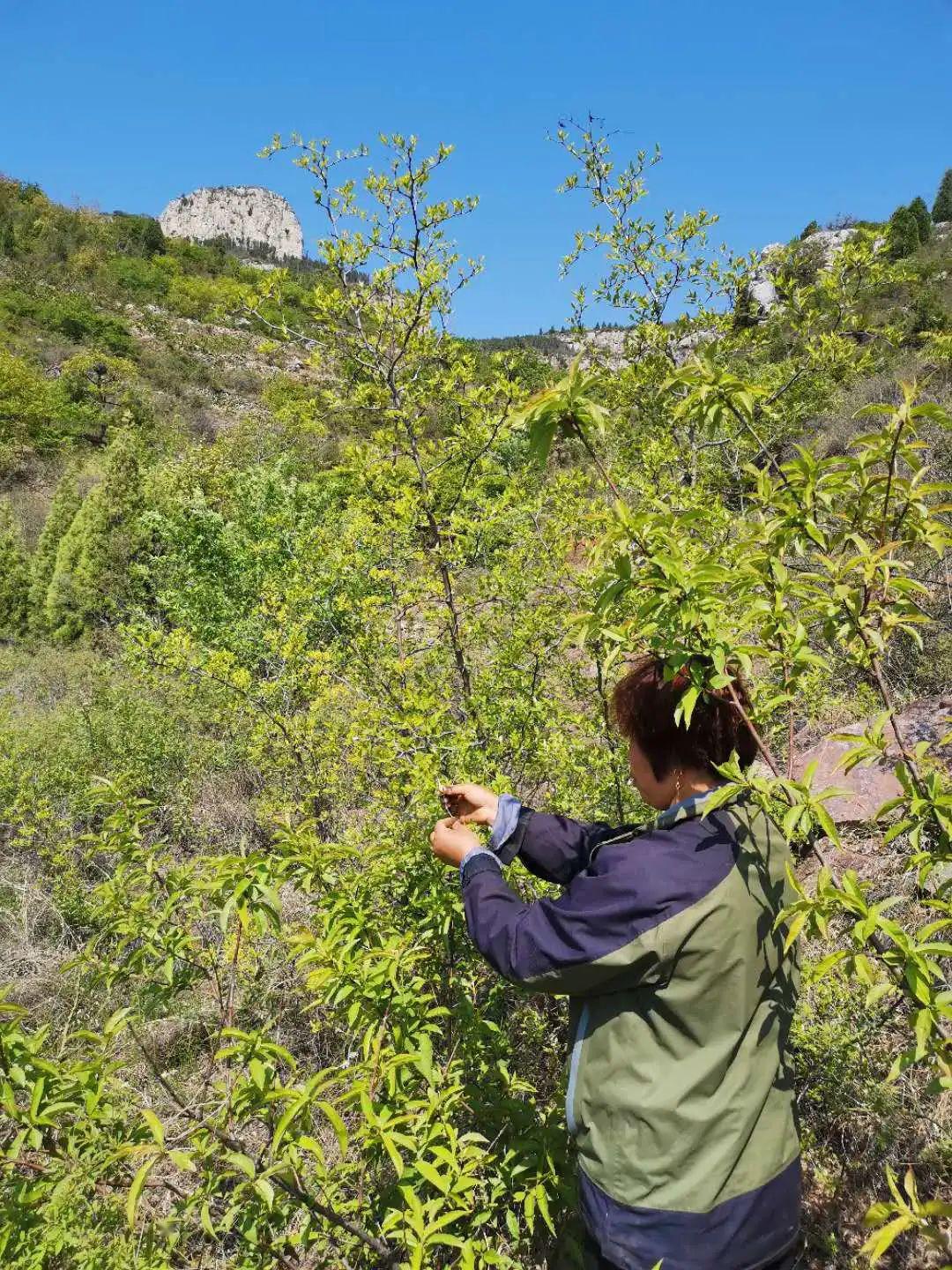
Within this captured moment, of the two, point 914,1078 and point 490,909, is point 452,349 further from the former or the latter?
point 914,1078

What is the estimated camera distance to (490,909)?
1385 millimetres

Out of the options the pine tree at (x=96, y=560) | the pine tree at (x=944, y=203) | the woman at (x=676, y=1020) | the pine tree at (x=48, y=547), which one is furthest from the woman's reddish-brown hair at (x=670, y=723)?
the pine tree at (x=944, y=203)

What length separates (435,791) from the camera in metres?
2.13

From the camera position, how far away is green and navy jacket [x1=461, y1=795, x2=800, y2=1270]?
1245 mm

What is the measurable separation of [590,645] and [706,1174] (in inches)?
80.9

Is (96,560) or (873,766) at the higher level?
(96,560)

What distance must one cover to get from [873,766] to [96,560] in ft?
42.9

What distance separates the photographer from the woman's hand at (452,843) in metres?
1.57

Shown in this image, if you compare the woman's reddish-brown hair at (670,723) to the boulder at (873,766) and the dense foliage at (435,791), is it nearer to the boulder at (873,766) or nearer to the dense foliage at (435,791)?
the dense foliage at (435,791)

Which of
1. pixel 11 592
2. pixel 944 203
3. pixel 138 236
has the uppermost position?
pixel 138 236

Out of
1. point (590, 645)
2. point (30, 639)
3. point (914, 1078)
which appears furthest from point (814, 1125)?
point (30, 639)

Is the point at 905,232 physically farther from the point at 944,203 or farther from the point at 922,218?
the point at 944,203

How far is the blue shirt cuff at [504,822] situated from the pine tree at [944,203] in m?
57.4

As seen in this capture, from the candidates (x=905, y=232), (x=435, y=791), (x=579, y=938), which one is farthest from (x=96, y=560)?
(x=905, y=232)
